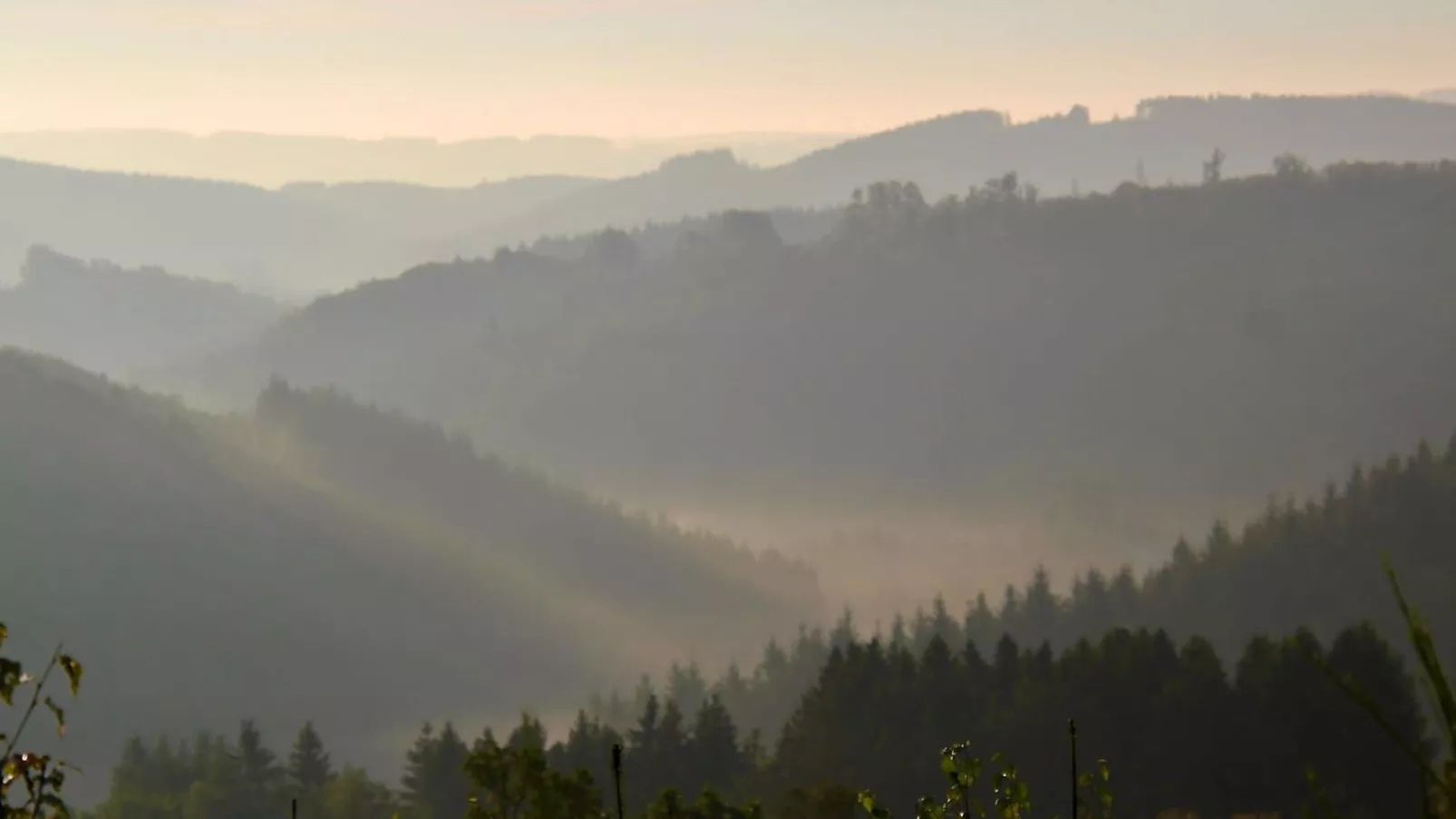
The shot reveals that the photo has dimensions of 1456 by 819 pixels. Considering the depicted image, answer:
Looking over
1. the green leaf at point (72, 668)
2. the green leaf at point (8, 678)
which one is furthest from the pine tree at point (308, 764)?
the green leaf at point (72, 668)

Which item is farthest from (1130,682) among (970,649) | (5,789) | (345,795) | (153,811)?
(5,789)

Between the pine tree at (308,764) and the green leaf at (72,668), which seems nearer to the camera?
the green leaf at (72,668)

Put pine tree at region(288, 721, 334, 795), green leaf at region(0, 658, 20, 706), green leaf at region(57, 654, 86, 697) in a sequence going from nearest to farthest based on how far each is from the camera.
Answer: green leaf at region(57, 654, 86, 697) < green leaf at region(0, 658, 20, 706) < pine tree at region(288, 721, 334, 795)

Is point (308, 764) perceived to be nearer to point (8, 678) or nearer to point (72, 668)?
point (8, 678)

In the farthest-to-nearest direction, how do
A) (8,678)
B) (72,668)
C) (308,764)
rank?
(308,764) → (8,678) → (72,668)

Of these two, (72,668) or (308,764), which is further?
(308,764)

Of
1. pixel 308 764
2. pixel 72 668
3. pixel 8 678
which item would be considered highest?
pixel 308 764

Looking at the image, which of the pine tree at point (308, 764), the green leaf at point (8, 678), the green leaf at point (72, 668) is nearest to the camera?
the green leaf at point (72, 668)

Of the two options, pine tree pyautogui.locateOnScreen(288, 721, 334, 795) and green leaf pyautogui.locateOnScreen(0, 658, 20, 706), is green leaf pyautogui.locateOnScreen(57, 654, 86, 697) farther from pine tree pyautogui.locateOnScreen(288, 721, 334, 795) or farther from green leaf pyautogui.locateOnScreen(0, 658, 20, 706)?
pine tree pyautogui.locateOnScreen(288, 721, 334, 795)

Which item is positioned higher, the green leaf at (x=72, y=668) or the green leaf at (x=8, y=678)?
the green leaf at (x=8, y=678)

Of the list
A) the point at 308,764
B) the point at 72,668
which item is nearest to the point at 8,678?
the point at 72,668

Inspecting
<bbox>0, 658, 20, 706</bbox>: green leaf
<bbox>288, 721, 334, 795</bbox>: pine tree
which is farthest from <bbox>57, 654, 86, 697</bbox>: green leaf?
<bbox>288, 721, 334, 795</bbox>: pine tree

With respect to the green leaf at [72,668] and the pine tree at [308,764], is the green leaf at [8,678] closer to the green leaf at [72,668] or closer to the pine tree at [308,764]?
the green leaf at [72,668]

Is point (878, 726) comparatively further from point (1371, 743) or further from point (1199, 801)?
point (1371, 743)
